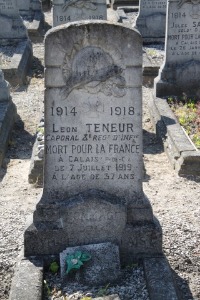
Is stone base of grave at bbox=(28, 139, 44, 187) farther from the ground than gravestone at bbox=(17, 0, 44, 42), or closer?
farther from the ground

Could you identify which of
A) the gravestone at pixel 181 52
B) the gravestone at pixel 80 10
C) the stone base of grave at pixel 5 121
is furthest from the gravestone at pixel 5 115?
the gravestone at pixel 181 52

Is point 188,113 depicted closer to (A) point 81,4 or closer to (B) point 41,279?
(A) point 81,4

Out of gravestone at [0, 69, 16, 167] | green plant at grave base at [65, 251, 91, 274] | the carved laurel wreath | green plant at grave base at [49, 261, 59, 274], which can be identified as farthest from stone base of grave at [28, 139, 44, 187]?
the carved laurel wreath

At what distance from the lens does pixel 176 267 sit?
5.61 metres

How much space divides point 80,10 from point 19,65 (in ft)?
7.18

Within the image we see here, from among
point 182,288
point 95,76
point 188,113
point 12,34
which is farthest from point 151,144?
point 12,34

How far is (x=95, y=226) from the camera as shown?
17.7ft

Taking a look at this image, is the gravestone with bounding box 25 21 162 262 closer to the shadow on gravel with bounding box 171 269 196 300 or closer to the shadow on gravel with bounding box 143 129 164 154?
the shadow on gravel with bounding box 171 269 196 300

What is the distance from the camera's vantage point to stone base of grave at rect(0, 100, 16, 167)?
8.51 meters

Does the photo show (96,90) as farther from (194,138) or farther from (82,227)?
(194,138)

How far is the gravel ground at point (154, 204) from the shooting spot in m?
5.55

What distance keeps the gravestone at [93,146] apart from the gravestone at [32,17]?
35.5 feet

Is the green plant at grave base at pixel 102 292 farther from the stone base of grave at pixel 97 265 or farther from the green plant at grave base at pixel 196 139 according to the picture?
the green plant at grave base at pixel 196 139

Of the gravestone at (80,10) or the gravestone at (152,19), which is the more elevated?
the gravestone at (80,10)
